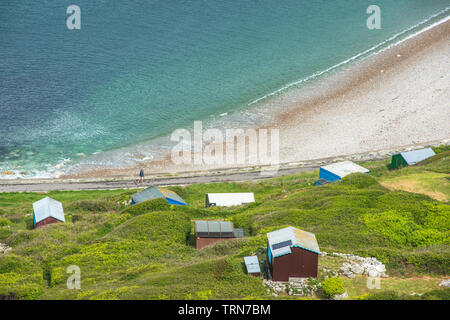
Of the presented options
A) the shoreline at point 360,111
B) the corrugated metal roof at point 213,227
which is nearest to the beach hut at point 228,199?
the corrugated metal roof at point 213,227

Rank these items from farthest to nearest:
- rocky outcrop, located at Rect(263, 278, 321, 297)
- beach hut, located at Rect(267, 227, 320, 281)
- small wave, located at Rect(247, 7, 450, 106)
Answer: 1. small wave, located at Rect(247, 7, 450, 106)
2. beach hut, located at Rect(267, 227, 320, 281)
3. rocky outcrop, located at Rect(263, 278, 321, 297)

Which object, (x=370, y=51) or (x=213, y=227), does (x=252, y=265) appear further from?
(x=370, y=51)

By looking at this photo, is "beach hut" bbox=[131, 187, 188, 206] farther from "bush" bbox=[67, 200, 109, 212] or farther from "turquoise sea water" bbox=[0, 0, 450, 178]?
"turquoise sea water" bbox=[0, 0, 450, 178]

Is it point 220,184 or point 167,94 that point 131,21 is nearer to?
point 167,94

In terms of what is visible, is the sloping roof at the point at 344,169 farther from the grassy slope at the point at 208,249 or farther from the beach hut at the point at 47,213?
the beach hut at the point at 47,213

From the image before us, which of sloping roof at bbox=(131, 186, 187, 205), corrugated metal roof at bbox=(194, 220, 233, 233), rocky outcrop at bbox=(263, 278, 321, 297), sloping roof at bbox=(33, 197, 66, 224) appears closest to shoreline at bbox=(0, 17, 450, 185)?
sloping roof at bbox=(131, 186, 187, 205)

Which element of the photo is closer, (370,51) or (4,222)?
(4,222)

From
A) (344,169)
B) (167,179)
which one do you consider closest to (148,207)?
(167,179)
